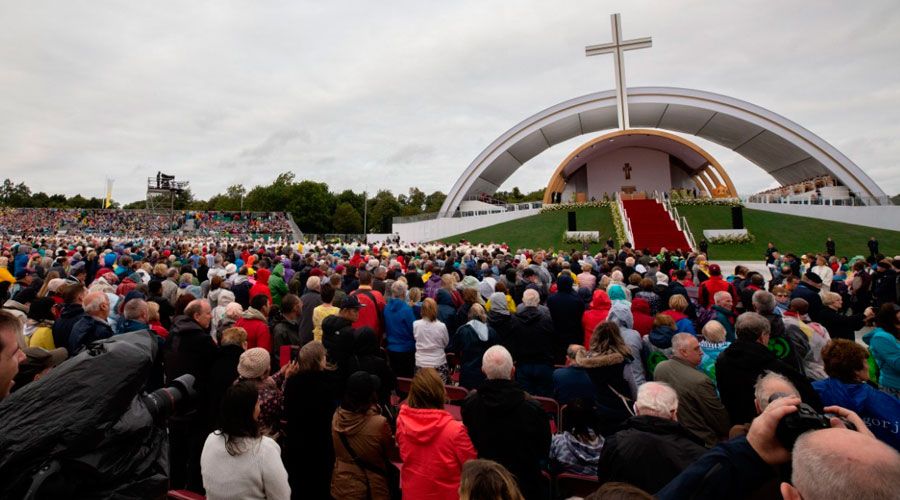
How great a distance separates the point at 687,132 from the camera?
161 feet

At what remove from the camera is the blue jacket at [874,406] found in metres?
3.06

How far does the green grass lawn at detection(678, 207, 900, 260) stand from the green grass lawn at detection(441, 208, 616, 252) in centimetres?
574

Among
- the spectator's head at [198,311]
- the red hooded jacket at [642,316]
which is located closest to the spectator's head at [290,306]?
the spectator's head at [198,311]

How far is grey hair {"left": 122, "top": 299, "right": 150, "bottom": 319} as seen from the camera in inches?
187

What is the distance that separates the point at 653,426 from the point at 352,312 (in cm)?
345

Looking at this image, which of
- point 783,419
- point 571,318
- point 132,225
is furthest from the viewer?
point 132,225

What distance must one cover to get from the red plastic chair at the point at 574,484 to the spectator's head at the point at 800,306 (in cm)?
386

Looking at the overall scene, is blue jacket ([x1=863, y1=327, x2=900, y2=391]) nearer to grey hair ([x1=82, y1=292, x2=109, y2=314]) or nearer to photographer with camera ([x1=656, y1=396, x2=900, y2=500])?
photographer with camera ([x1=656, y1=396, x2=900, y2=500])

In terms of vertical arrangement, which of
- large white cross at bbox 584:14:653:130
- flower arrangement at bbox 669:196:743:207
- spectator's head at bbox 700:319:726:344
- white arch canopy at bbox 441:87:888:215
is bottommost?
spectator's head at bbox 700:319:726:344

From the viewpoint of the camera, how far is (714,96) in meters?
41.2

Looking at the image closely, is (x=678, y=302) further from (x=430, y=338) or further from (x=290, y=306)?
(x=290, y=306)

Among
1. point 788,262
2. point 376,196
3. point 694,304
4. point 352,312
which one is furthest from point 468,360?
point 376,196

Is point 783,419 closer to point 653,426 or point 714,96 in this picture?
point 653,426

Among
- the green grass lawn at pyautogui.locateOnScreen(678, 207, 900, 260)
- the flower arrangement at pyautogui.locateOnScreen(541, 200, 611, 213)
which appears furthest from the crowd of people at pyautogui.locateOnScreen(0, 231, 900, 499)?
the flower arrangement at pyautogui.locateOnScreen(541, 200, 611, 213)
